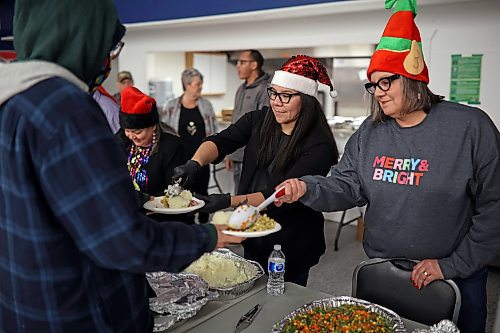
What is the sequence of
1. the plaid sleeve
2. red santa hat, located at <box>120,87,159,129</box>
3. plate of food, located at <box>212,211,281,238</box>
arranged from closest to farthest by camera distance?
the plaid sleeve
plate of food, located at <box>212,211,281,238</box>
red santa hat, located at <box>120,87,159,129</box>

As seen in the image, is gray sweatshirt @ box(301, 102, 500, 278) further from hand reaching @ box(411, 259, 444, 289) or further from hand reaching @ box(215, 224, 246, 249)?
hand reaching @ box(215, 224, 246, 249)

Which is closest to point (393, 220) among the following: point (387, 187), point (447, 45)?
point (387, 187)

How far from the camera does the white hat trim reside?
1.93m

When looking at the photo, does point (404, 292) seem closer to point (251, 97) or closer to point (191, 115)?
point (251, 97)

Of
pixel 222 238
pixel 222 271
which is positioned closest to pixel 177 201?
pixel 222 271

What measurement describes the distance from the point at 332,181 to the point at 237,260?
0.46 m

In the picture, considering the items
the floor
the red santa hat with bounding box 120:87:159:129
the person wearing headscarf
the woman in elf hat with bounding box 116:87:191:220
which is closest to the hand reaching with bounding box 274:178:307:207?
the person wearing headscarf

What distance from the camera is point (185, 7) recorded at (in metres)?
4.54

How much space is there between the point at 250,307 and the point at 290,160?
0.67m

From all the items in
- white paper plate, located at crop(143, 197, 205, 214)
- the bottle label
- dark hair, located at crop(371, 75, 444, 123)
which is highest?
dark hair, located at crop(371, 75, 444, 123)

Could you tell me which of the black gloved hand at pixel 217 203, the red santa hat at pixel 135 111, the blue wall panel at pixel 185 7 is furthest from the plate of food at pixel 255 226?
the blue wall panel at pixel 185 7

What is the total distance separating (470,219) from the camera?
1536mm

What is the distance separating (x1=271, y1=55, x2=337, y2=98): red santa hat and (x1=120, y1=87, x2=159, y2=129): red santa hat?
67cm

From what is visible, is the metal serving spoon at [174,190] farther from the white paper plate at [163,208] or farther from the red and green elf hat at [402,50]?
the red and green elf hat at [402,50]
